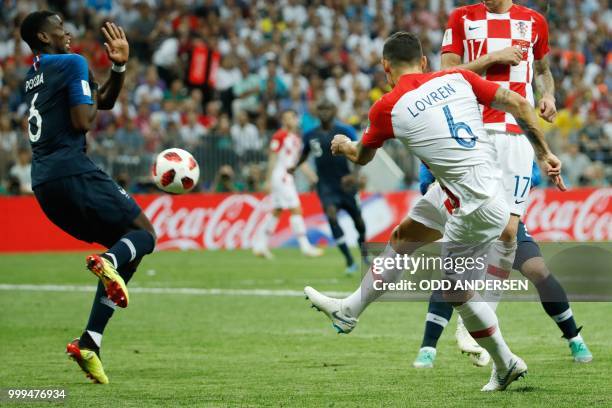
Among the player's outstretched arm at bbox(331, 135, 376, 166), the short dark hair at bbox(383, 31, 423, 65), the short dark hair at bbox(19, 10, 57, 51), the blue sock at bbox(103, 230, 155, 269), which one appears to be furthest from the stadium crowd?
the short dark hair at bbox(383, 31, 423, 65)

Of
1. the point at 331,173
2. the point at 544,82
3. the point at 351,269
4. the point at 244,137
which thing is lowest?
the point at 244,137

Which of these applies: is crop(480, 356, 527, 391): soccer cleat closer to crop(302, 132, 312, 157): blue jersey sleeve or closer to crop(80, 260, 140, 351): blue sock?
crop(80, 260, 140, 351): blue sock

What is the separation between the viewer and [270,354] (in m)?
9.21

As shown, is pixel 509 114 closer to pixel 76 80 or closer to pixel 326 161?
pixel 76 80

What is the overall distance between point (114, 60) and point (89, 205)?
1.08m

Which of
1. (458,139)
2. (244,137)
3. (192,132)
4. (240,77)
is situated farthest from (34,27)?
(240,77)

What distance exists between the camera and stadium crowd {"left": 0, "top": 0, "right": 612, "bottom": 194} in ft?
75.4

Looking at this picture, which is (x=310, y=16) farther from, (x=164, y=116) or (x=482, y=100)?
(x=482, y=100)

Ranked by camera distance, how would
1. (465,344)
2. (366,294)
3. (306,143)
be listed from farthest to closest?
(306,143) < (465,344) < (366,294)

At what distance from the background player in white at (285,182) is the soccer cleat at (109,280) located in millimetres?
13813

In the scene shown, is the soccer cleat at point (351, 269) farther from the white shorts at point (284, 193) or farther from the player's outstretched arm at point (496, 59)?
the player's outstretched arm at point (496, 59)

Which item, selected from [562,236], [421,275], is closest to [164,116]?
[562,236]

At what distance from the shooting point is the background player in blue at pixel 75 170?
7.89 m

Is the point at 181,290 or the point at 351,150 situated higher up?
the point at 351,150
